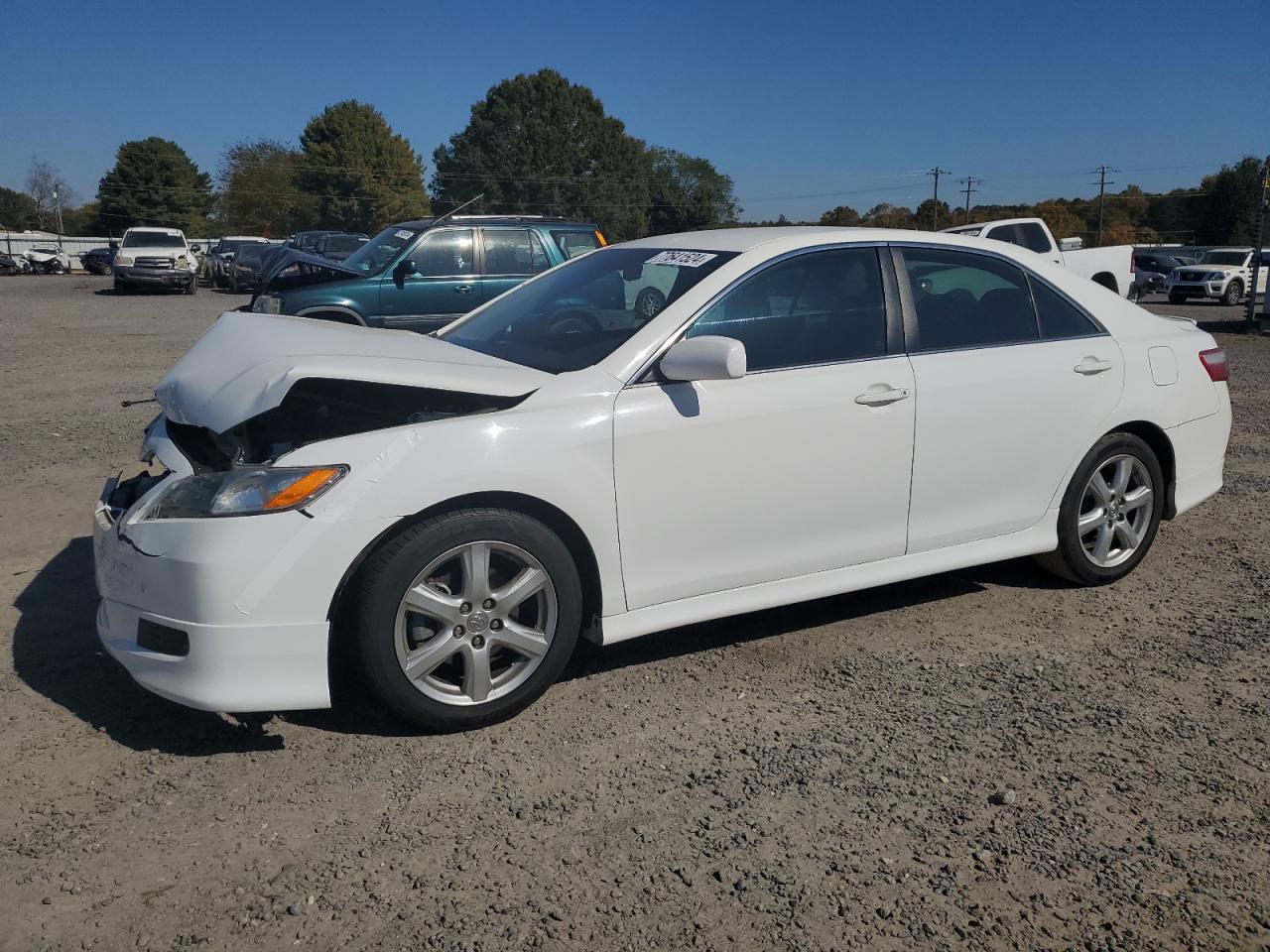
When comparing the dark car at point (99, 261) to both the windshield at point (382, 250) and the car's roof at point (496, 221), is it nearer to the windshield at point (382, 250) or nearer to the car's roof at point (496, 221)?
the windshield at point (382, 250)

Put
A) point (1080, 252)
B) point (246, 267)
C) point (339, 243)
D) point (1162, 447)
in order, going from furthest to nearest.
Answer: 1. point (246, 267)
2. point (339, 243)
3. point (1080, 252)
4. point (1162, 447)

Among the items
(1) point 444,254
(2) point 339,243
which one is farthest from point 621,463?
(2) point 339,243

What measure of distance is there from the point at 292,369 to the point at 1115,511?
145 inches

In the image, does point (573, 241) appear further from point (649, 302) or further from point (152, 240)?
point (152, 240)

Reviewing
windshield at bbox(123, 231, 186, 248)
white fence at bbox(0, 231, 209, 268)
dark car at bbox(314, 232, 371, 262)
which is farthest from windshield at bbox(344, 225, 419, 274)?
white fence at bbox(0, 231, 209, 268)

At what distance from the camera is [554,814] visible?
303cm

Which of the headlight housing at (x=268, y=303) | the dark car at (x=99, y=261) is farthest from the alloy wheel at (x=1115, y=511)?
the dark car at (x=99, y=261)

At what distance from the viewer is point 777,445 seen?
3852 millimetres

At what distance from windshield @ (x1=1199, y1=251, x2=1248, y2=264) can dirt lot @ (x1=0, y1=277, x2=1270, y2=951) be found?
95.3 ft

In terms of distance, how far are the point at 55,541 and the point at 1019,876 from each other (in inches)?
195

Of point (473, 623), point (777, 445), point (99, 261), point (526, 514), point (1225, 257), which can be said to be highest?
point (777, 445)

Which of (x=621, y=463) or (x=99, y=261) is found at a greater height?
(x=621, y=463)

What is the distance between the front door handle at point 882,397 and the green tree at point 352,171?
9175 centimetres

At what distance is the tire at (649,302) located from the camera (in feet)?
12.8
